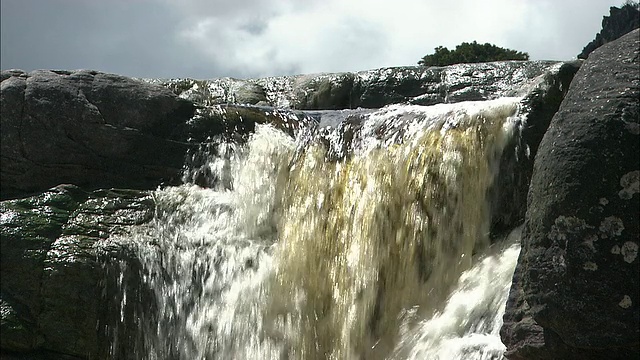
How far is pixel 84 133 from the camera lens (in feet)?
34.9

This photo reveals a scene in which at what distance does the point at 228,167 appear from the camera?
10.9 m

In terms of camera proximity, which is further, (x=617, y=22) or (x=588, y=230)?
(x=617, y=22)

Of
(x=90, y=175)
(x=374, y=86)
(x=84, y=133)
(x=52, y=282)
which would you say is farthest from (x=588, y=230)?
(x=374, y=86)

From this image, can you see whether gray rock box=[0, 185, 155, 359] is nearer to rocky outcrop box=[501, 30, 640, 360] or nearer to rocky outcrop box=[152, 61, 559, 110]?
rocky outcrop box=[501, 30, 640, 360]

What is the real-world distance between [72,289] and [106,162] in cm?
211

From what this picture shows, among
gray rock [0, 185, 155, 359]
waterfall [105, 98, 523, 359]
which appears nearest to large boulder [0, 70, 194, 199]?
waterfall [105, 98, 523, 359]

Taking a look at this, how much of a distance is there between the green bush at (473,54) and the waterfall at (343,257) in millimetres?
21926

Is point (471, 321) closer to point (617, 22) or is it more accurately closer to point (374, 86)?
point (374, 86)

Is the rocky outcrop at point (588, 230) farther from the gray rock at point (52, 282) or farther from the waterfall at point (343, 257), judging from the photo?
the gray rock at point (52, 282)

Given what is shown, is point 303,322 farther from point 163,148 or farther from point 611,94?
point 611,94

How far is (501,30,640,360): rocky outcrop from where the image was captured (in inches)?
235

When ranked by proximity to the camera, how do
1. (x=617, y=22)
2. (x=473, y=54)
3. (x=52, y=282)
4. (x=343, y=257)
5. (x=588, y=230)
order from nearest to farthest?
(x=588, y=230), (x=52, y=282), (x=343, y=257), (x=473, y=54), (x=617, y=22)

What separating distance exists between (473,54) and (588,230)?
26.5 metres

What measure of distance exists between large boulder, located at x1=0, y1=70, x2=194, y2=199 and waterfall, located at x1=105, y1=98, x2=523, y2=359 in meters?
0.69
